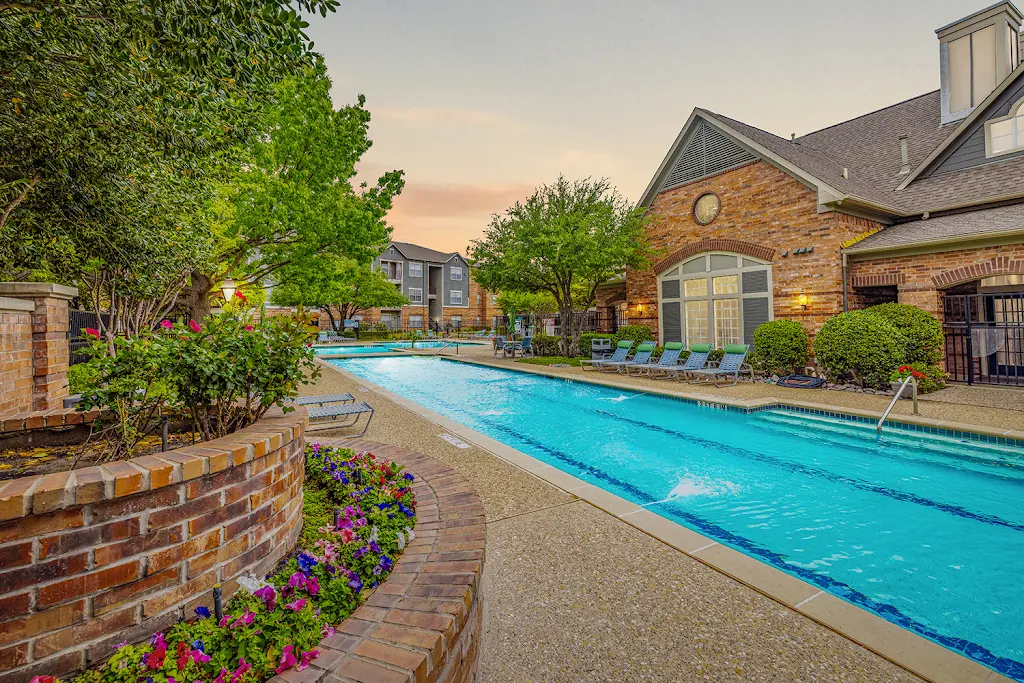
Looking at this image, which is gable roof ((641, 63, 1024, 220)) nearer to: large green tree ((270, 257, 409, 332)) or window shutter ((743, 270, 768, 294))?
window shutter ((743, 270, 768, 294))

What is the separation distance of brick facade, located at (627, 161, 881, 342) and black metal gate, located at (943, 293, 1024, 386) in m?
2.69

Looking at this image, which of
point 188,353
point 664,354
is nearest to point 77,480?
point 188,353

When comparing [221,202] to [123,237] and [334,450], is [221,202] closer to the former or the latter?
[123,237]

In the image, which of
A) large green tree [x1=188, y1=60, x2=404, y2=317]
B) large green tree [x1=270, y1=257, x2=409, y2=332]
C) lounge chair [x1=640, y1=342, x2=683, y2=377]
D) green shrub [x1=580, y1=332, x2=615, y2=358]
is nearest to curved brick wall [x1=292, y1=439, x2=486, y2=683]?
lounge chair [x1=640, y1=342, x2=683, y2=377]

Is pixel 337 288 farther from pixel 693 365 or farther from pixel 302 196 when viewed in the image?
pixel 693 365

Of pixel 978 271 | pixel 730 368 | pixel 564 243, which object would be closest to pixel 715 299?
pixel 730 368

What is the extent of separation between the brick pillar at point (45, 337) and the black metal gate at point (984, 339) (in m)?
17.0

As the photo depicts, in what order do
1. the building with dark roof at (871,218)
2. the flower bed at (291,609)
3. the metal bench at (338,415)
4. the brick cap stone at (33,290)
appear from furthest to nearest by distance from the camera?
the building with dark roof at (871,218) < the metal bench at (338,415) < the brick cap stone at (33,290) < the flower bed at (291,609)

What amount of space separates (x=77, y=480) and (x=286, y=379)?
4.03 ft

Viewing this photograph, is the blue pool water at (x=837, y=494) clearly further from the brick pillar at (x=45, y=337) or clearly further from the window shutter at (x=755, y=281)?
the brick pillar at (x=45, y=337)

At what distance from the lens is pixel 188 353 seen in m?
2.60

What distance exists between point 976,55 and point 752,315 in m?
11.3

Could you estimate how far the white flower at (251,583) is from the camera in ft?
6.75

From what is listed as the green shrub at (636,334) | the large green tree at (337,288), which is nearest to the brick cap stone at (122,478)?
the large green tree at (337,288)
